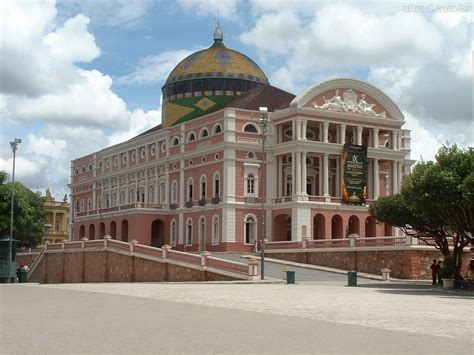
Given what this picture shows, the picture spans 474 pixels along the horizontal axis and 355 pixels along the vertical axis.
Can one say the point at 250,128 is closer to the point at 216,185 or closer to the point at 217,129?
the point at 217,129

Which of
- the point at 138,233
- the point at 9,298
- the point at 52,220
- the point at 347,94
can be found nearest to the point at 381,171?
the point at 347,94

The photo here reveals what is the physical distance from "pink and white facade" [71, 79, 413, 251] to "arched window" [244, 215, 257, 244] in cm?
8

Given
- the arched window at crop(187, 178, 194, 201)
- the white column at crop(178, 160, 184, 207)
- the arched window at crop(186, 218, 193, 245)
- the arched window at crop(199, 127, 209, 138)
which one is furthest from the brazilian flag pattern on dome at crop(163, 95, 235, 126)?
the arched window at crop(186, 218, 193, 245)

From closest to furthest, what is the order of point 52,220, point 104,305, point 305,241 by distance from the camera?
point 104,305
point 305,241
point 52,220

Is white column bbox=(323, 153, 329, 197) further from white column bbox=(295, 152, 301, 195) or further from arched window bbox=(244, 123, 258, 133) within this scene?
arched window bbox=(244, 123, 258, 133)

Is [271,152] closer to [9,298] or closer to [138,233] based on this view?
[138,233]

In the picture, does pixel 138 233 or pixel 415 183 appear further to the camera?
pixel 138 233

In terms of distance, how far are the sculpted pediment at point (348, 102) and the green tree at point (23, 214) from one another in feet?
99.4

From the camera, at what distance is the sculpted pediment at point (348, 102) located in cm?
6469

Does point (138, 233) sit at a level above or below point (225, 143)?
below

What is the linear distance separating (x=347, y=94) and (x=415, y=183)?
103ft

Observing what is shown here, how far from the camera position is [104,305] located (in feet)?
79.4

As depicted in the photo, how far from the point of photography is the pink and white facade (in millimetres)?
63500

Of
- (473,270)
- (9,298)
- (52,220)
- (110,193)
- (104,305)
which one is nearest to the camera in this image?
(104,305)
